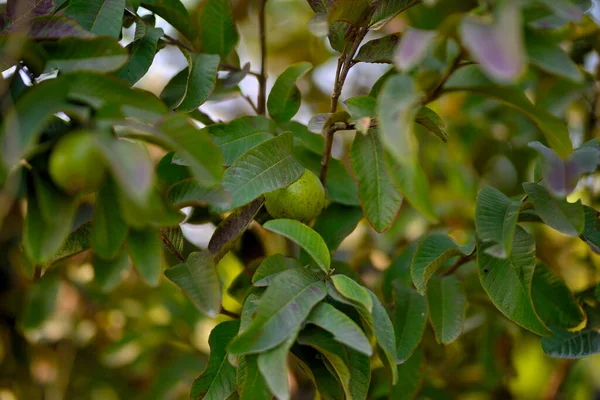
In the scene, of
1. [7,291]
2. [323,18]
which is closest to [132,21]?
[323,18]

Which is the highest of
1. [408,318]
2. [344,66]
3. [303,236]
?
[344,66]

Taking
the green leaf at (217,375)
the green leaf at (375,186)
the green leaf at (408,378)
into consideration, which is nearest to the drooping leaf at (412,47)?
the green leaf at (375,186)

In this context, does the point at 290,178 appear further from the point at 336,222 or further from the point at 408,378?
A: the point at 408,378

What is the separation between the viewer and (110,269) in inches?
24.5

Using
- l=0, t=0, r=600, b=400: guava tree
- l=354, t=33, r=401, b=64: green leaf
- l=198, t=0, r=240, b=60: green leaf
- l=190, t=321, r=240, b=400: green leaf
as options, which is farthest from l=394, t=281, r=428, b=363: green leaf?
l=198, t=0, r=240, b=60: green leaf

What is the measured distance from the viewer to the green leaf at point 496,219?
0.63 m

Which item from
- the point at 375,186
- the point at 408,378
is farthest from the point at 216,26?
the point at 408,378

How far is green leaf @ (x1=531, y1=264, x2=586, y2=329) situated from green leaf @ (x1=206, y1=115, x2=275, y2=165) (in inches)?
18.1

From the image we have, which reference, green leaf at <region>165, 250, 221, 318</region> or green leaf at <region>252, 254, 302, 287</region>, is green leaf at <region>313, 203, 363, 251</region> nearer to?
green leaf at <region>252, 254, 302, 287</region>

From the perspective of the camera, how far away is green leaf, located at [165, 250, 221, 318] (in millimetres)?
613

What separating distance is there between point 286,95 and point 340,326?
0.39 metres

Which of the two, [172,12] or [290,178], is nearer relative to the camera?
[290,178]

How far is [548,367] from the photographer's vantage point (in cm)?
153

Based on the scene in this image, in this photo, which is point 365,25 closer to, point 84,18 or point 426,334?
point 84,18
